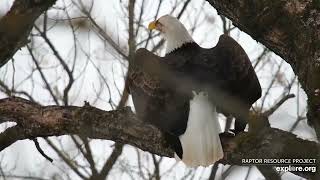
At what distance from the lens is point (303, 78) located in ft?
6.35

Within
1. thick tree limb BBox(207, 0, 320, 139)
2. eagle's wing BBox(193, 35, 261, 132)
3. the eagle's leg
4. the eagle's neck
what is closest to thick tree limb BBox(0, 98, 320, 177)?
the eagle's leg

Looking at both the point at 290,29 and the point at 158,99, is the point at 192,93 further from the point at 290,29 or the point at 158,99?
the point at 290,29

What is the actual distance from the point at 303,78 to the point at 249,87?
22.2 inches

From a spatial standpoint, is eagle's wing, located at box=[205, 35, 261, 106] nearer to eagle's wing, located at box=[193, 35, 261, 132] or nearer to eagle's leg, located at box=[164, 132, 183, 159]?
eagle's wing, located at box=[193, 35, 261, 132]

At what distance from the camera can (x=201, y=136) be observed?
229cm

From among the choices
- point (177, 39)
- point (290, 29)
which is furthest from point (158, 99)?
point (177, 39)

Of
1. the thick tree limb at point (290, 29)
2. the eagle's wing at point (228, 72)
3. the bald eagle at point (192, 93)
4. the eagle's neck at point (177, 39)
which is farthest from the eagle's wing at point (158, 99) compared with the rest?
the eagle's neck at point (177, 39)

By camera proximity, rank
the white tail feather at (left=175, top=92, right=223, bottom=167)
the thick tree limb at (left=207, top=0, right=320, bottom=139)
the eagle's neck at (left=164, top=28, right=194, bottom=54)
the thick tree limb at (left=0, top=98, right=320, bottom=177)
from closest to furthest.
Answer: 1. the thick tree limb at (left=207, top=0, right=320, bottom=139)
2. the thick tree limb at (left=0, top=98, right=320, bottom=177)
3. the white tail feather at (left=175, top=92, right=223, bottom=167)
4. the eagle's neck at (left=164, top=28, right=194, bottom=54)

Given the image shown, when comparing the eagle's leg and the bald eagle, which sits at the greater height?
the bald eagle

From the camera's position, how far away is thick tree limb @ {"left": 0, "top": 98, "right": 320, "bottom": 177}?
6.88 ft

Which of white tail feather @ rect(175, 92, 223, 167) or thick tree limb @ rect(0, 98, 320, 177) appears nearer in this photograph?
thick tree limb @ rect(0, 98, 320, 177)

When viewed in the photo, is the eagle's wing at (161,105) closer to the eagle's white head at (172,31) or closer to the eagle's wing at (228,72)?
the eagle's wing at (228,72)

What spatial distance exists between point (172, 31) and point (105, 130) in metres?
1.10

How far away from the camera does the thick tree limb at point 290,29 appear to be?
1.83m
